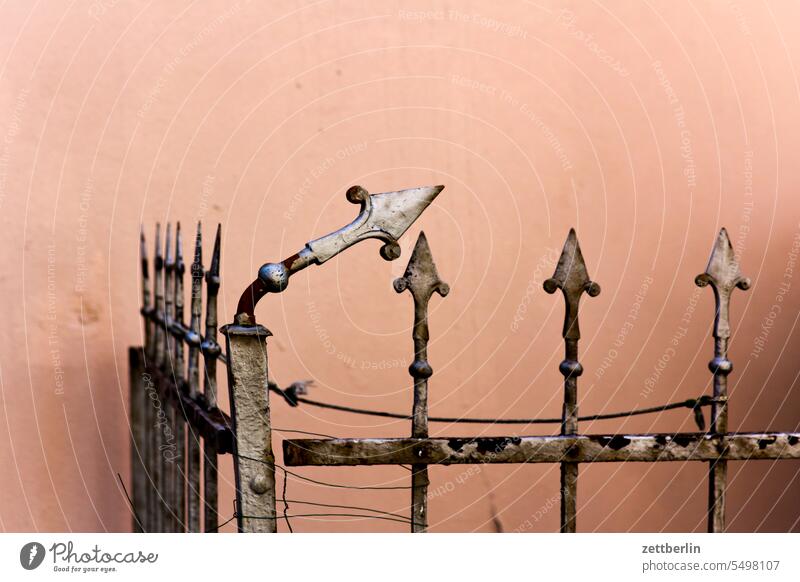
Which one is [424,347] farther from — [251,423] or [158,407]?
[158,407]

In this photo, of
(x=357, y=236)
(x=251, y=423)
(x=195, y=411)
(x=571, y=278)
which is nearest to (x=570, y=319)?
(x=571, y=278)

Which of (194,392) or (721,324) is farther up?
(721,324)

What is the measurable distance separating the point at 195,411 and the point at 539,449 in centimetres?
Answer: 56

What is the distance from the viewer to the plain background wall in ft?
7.28

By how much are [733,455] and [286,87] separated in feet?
4.77

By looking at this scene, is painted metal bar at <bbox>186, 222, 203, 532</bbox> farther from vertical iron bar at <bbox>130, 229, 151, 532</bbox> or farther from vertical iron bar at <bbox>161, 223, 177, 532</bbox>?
vertical iron bar at <bbox>130, 229, 151, 532</bbox>

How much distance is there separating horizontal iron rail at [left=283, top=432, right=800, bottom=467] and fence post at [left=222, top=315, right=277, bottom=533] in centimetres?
4

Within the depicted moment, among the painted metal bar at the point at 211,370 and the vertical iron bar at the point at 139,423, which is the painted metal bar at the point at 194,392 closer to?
the painted metal bar at the point at 211,370

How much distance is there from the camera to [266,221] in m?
2.24

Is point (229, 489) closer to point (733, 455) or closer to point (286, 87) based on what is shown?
point (286, 87)
